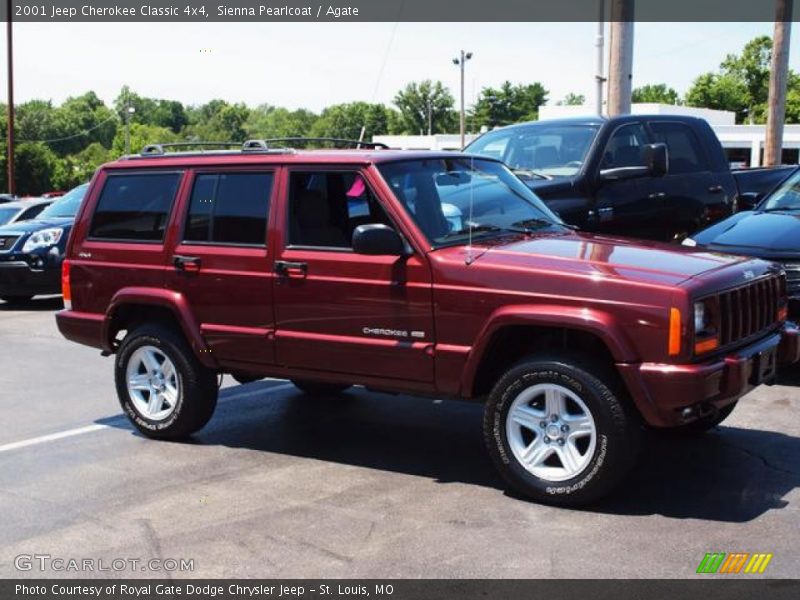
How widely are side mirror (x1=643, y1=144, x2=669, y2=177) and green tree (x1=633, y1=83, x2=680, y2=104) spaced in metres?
114

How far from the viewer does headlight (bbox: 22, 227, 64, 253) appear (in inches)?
558

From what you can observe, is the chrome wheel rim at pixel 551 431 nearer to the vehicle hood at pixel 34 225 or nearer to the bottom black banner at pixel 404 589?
the bottom black banner at pixel 404 589

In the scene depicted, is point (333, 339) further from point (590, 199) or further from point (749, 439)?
point (590, 199)

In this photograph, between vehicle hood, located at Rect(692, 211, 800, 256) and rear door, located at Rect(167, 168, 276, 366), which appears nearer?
rear door, located at Rect(167, 168, 276, 366)

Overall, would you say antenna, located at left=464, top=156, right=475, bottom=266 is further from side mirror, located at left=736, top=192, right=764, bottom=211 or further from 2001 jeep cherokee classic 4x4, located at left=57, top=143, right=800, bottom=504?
side mirror, located at left=736, top=192, right=764, bottom=211

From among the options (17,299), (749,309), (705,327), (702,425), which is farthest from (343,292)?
(17,299)

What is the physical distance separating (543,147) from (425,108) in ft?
302

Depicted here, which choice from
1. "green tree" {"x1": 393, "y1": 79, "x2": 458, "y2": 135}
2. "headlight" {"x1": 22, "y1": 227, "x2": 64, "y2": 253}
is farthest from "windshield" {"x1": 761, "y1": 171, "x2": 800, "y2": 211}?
"green tree" {"x1": 393, "y1": 79, "x2": 458, "y2": 135}

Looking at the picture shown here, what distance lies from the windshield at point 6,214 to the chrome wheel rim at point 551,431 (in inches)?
527

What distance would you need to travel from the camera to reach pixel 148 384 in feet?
23.0

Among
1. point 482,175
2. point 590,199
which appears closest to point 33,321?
point 590,199

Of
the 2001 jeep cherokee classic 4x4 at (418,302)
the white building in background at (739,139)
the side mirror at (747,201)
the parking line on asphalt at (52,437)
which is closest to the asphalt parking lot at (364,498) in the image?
the parking line on asphalt at (52,437)

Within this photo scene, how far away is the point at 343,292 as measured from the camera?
19.4 feet

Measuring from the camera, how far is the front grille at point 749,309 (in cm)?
527
